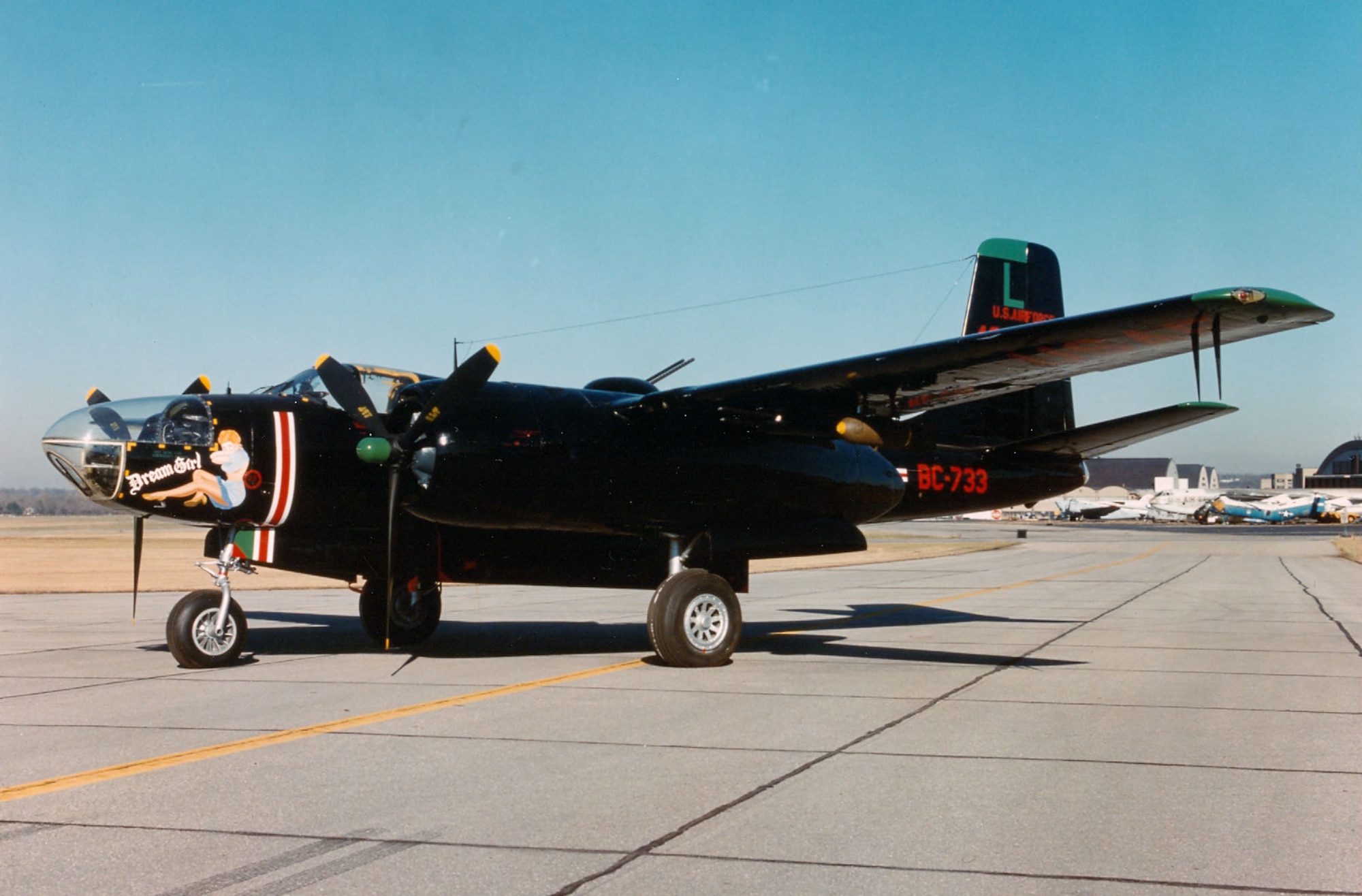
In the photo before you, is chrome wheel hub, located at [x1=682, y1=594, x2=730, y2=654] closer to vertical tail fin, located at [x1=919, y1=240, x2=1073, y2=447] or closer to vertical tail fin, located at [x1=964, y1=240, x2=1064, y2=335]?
vertical tail fin, located at [x1=919, y1=240, x2=1073, y2=447]

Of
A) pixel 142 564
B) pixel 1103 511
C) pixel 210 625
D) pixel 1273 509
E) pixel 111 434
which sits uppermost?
pixel 1103 511

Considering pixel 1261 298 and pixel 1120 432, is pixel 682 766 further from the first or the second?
pixel 1120 432

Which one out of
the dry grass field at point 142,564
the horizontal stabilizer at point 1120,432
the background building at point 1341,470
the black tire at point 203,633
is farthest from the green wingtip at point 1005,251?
the background building at point 1341,470

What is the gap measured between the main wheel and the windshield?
3.69 meters

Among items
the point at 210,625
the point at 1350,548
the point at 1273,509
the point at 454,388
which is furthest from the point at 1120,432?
the point at 1273,509

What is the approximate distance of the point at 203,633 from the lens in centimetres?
1131

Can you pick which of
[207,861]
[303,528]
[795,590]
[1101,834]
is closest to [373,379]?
[303,528]

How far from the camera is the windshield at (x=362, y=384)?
11.8 meters

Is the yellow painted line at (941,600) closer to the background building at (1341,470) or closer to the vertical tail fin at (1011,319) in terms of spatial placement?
the vertical tail fin at (1011,319)

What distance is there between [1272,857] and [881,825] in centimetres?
181

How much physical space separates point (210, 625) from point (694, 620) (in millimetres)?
5153

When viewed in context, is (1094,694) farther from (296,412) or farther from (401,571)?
(296,412)

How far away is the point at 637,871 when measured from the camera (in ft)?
15.6

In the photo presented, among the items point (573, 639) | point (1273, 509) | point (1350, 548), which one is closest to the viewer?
point (573, 639)
